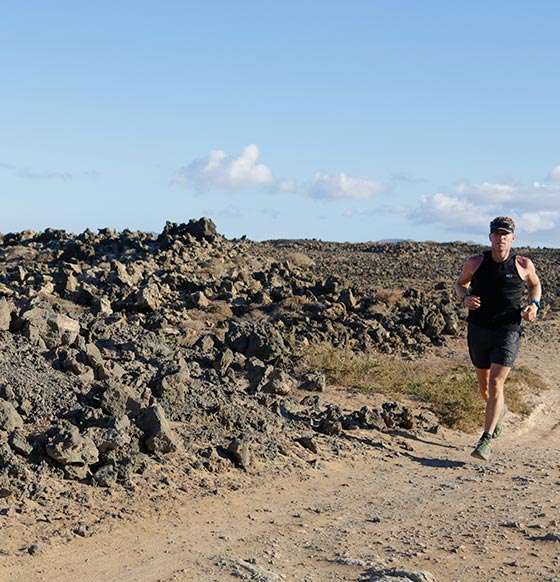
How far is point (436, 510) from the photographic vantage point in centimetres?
545

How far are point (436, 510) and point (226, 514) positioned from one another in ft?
4.54

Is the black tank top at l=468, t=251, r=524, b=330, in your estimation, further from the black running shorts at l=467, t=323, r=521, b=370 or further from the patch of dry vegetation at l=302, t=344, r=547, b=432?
the patch of dry vegetation at l=302, t=344, r=547, b=432

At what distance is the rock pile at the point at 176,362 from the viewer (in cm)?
577

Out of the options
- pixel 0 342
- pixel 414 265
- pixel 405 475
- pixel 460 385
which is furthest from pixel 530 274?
pixel 414 265

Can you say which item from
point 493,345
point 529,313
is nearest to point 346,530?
point 493,345

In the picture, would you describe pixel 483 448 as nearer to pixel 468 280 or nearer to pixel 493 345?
pixel 493 345

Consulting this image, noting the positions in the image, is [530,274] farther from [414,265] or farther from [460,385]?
[414,265]

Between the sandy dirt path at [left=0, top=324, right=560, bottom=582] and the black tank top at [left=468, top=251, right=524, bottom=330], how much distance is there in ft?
3.86

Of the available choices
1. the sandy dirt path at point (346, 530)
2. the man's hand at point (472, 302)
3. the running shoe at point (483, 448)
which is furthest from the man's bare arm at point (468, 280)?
the sandy dirt path at point (346, 530)

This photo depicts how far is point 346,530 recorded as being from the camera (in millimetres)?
5062

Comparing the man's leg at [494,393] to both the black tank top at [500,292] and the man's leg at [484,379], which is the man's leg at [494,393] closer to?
the man's leg at [484,379]

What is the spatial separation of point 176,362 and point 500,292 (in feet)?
9.94

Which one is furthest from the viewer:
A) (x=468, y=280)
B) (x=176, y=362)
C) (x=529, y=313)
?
(x=176, y=362)

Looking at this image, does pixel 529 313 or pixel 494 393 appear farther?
pixel 494 393
